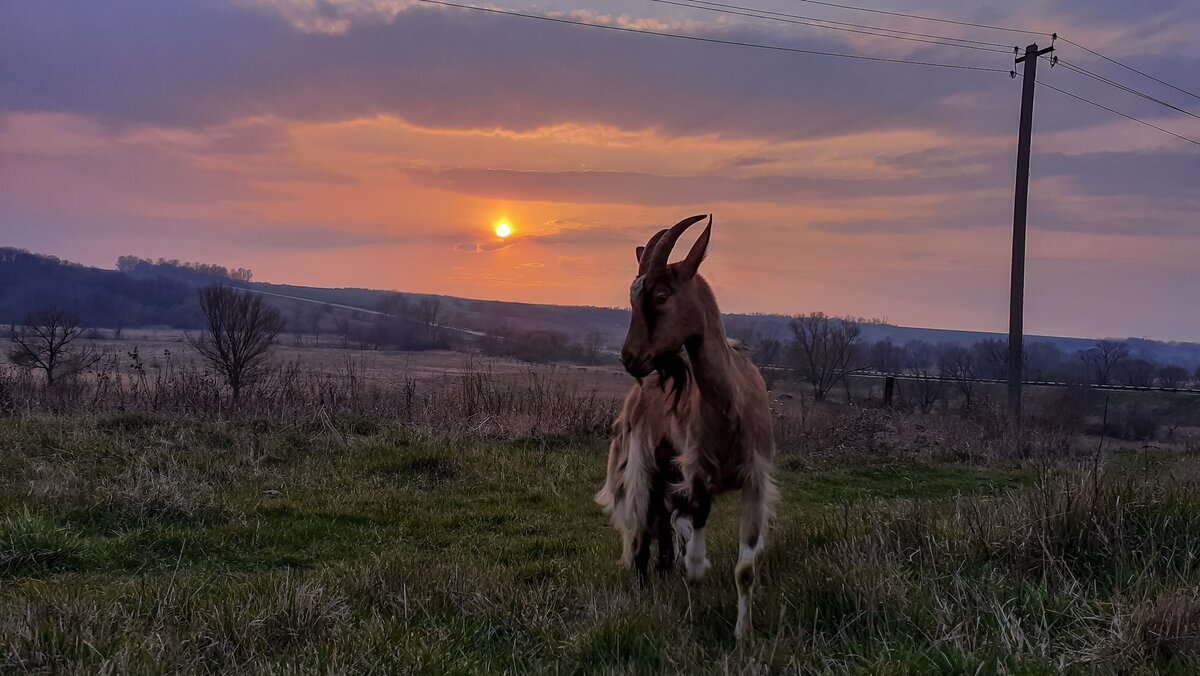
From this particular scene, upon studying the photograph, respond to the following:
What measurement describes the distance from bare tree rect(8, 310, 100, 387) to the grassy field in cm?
850

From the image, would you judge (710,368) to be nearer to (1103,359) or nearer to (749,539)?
(749,539)

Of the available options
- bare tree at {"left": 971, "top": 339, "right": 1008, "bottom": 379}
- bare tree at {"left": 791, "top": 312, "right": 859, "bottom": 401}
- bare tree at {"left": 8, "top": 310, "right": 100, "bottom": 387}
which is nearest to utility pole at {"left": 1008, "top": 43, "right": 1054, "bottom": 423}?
bare tree at {"left": 791, "top": 312, "right": 859, "bottom": 401}

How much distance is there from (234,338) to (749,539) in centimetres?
1621

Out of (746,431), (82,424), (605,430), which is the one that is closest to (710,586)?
(746,431)

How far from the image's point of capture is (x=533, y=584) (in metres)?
5.28

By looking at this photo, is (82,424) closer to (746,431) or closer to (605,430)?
(605,430)

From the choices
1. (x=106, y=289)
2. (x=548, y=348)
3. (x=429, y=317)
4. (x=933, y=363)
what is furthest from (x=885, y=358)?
(x=106, y=289)

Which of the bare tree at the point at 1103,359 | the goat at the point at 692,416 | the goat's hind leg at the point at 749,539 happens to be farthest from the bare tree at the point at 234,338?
the bare tree at the point at 1103,359

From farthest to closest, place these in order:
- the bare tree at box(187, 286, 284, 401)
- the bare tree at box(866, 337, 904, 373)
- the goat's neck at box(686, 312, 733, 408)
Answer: the bare tree at box(866, 337, 904, 373), the bare tree at box(187, 286, 284, 401), the goat's neck at box(686, 312, 733, 408)

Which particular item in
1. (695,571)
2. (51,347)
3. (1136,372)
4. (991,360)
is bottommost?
(695,571)

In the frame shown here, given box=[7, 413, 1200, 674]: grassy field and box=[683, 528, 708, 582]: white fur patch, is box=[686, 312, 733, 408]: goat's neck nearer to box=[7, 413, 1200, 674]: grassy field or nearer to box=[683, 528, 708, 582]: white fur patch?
box=[683, 528, 708, 582]: white fur patch

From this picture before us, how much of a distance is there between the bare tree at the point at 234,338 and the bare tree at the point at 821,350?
17093 millimetres

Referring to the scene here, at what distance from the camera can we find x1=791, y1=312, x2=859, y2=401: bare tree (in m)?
26.6

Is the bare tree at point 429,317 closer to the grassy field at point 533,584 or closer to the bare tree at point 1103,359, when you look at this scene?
the bare tree at point 1103,359
